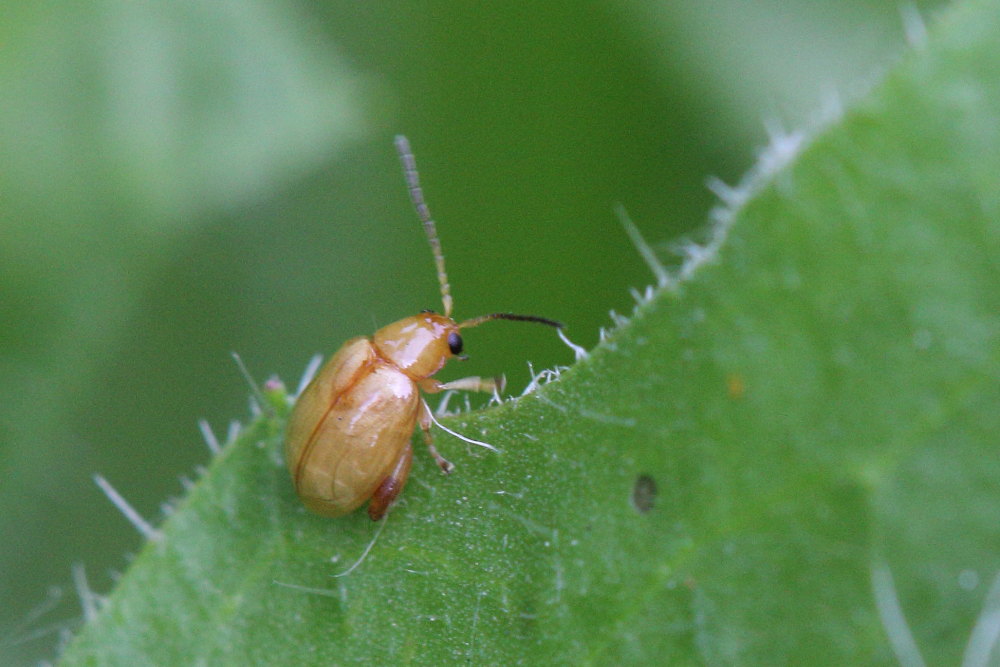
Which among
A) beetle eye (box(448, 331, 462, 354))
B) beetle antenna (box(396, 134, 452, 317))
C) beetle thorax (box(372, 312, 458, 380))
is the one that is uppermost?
beetle antenna (box(396, 134, 452, 317))

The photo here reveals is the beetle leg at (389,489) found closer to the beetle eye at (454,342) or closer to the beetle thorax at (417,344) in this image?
the beetle thorax at (417,344)

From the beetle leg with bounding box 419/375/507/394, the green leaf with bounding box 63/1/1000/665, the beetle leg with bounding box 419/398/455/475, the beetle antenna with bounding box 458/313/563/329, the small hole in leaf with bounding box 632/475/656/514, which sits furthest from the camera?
the beetle antenna with bounding box 458/313/563/329

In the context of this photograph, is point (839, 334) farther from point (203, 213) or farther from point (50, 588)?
point (50, 588)

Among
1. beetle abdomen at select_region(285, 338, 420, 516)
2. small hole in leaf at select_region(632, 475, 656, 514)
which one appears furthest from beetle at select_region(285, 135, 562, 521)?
small hole in leaf at select_region(632, 475, 656, 514)

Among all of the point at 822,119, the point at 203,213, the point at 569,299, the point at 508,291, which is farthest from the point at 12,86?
the point at 822,119

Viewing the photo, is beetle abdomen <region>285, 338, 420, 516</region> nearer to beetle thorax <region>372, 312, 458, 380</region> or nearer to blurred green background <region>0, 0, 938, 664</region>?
beetle thorax <region>372, 312, 458, 380</region>

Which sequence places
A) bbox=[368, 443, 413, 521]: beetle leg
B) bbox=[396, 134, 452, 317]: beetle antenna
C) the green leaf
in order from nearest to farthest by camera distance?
the green leaf < bbox=[368, 443, 413, 521]: beetle leg < bbox=[396, 134, 452, 317]: beetle antenna

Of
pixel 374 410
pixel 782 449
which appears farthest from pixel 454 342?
pixel 782 449

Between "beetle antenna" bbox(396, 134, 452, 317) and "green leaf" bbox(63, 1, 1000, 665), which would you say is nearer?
"green leaf" bbox(63, 1, 1000, 665)
